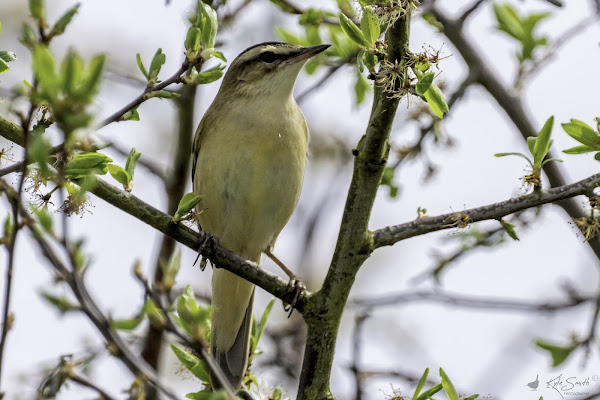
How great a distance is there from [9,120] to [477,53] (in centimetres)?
332

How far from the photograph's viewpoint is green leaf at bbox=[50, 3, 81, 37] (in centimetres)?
237

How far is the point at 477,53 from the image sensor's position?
5371 millimetres

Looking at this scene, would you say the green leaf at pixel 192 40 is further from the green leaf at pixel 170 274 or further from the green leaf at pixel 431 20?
the green leaf at pixel 431 20

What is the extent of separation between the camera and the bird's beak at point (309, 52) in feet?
15.5

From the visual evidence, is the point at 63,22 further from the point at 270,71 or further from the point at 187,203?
the point at 270,71

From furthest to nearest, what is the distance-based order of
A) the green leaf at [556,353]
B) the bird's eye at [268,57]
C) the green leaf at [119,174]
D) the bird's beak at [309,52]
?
the bird's eye at [268,57]
the bird's beak at [309,52]
the green leaf at [556,353]
the green leaf at [119,174]

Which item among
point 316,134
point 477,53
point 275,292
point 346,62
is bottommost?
point 275,292

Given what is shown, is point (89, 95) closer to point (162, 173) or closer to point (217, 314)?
point (217, 314)

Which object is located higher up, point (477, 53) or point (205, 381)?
point (477, 53)

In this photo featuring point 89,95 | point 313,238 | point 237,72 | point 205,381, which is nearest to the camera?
point 89,95

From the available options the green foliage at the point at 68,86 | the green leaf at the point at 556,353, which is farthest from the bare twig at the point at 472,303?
the green foliage at the point at 68,86

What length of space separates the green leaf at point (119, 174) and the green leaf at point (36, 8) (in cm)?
119

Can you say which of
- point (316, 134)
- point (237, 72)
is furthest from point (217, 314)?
point (316, 134)

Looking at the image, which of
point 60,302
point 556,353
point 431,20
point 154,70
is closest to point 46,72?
point 60,302
